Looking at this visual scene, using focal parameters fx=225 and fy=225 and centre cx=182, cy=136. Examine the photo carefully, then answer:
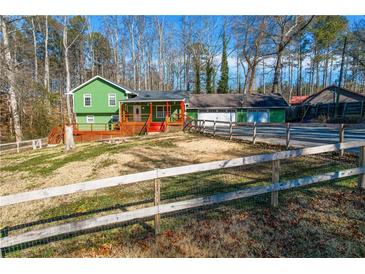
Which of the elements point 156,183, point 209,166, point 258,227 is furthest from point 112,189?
point 258,227

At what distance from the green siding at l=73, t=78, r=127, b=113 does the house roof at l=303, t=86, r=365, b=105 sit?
Result: 23.5m

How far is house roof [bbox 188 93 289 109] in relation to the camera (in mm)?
Answer: 28745

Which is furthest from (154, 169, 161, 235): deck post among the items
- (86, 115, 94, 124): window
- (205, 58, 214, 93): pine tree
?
(205, 58, 214, 93): pine tree

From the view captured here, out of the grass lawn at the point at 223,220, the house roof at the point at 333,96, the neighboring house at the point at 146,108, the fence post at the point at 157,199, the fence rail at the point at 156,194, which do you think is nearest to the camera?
the fence rail at the point at 156,194

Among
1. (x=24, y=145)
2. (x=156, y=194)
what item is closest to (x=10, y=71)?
(x=24, y=145)

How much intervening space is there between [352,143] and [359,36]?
1108 inches

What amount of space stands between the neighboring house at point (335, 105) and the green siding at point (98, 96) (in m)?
23.4

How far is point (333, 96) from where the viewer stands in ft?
87.4

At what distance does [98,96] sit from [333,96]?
27419mm

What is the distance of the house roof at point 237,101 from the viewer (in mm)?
28745

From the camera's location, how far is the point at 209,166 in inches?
131

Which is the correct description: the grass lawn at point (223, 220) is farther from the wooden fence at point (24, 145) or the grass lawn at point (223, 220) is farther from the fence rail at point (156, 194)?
the wooden fence at point (24, 145)

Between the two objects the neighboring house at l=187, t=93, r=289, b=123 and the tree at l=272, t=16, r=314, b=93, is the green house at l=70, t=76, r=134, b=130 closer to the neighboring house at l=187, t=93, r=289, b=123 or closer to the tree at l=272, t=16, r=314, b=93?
the neighboring house at l=187, t=93, r=289, b=123

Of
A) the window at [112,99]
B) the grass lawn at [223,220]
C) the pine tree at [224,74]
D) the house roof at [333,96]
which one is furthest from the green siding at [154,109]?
the grass lawn at [223,220]
